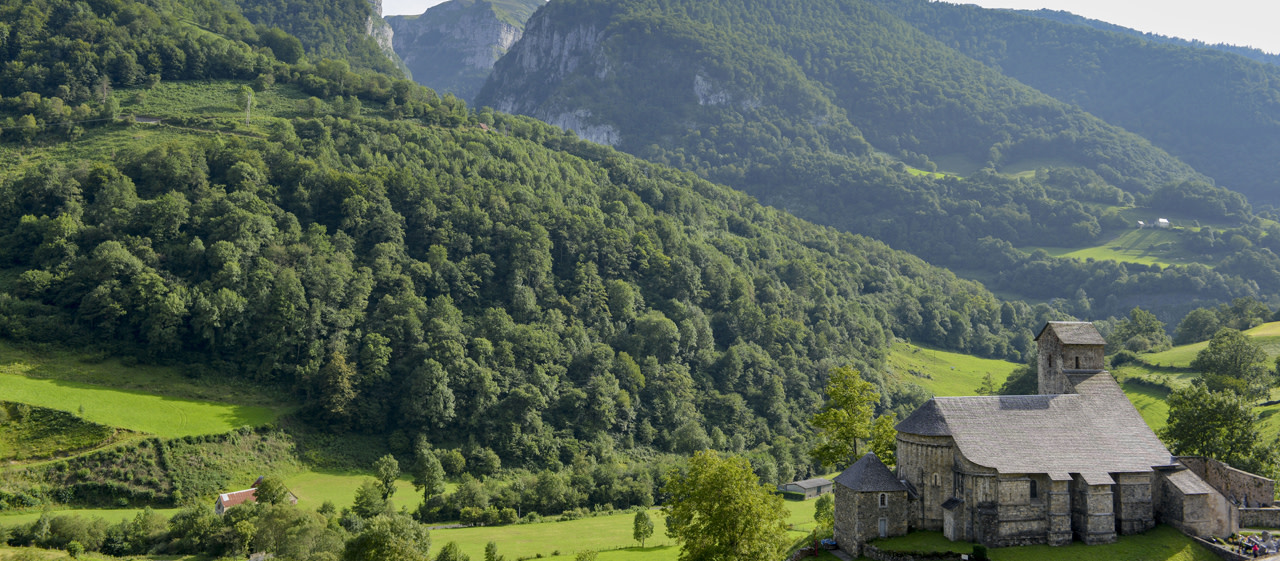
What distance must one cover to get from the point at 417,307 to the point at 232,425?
2367 cm

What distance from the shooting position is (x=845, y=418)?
59625mm

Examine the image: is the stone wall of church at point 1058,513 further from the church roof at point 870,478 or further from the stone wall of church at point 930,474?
the church roof at point 870,478

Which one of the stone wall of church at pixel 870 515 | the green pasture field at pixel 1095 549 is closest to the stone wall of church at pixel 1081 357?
the green pasture field at pixel 1095 549

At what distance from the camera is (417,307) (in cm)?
9869

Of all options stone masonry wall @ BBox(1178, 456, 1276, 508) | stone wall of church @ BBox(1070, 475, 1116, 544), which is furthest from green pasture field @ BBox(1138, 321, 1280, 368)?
stone wall of church @ BBox(1070, 475, 1116, 544)

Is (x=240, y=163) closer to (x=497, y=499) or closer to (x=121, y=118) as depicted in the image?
(x=121, y=118)

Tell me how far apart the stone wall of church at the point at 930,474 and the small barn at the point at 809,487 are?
1505 inches

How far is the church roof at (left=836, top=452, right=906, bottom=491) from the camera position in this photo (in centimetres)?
5172

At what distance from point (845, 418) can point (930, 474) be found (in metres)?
8.19

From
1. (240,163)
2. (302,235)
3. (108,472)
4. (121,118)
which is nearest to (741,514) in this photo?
(108,472)

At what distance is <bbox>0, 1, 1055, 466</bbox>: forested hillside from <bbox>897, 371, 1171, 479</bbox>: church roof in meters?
48.6

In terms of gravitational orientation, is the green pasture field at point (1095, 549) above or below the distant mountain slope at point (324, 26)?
below

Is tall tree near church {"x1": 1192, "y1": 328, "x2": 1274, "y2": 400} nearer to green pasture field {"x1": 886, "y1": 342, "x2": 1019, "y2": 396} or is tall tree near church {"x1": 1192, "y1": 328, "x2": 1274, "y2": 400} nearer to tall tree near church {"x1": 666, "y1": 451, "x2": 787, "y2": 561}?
green pasture field {"x1": 886, "y1": 342, "x2": 1019, "y2": 396}

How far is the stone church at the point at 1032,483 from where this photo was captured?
50.4 m
